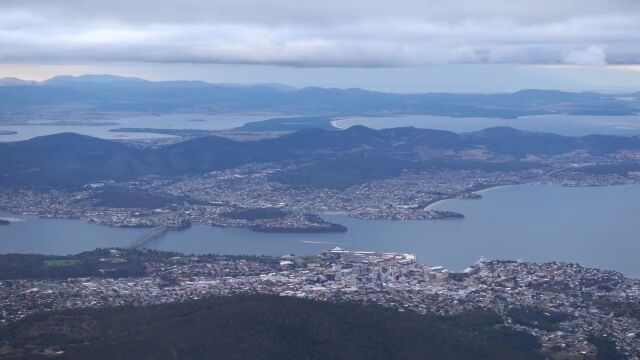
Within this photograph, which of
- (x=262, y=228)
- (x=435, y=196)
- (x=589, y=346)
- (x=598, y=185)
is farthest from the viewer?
(x=598, y=185)

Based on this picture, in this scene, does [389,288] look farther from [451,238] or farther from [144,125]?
[144,125]

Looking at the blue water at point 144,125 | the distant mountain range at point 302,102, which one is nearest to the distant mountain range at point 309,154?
the blue water at point 144,125

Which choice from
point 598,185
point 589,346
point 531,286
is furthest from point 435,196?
point 589,346

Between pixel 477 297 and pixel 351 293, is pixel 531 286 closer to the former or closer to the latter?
pixel 477 297

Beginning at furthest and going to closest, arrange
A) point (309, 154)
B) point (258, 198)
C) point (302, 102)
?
1. point (302, 102)
2. point (309, 154)
3. point (258, 198)

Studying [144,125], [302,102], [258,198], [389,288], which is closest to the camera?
[389,288]

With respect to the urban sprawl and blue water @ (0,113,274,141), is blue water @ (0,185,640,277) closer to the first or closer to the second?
the urban sprawl

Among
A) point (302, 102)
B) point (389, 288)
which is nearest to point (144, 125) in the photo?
point (302, 102)
